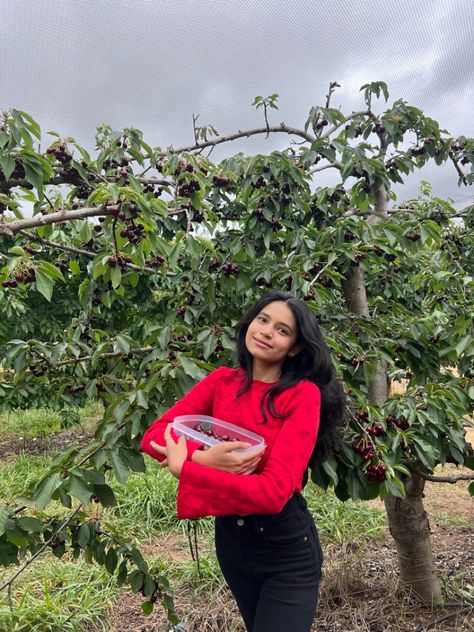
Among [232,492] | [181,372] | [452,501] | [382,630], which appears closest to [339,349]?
[181,372]

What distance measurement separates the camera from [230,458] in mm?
1035

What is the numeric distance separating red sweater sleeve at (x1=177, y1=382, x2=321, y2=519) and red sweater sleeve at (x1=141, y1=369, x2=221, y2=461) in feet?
0.53

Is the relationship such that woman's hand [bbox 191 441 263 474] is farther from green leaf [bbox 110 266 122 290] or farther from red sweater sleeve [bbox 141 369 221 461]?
green leaf [bbox 110 266 122 290]

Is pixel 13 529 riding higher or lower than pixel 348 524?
higher

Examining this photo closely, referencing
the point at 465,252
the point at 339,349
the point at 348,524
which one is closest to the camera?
the point at 339,349

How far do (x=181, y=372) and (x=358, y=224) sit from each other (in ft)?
3.11

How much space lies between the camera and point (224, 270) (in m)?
1.85

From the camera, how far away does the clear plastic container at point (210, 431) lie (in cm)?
113

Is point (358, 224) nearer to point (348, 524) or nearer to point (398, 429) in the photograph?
point (398, 429)

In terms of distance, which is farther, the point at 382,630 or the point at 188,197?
the point at 382,630

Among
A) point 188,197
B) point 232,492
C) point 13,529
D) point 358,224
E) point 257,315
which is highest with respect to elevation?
point 188,197

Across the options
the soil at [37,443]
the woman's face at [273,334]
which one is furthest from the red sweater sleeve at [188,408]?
the soil at [37,443]

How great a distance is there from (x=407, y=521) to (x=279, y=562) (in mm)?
1198

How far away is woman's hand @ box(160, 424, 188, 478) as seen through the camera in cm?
107
